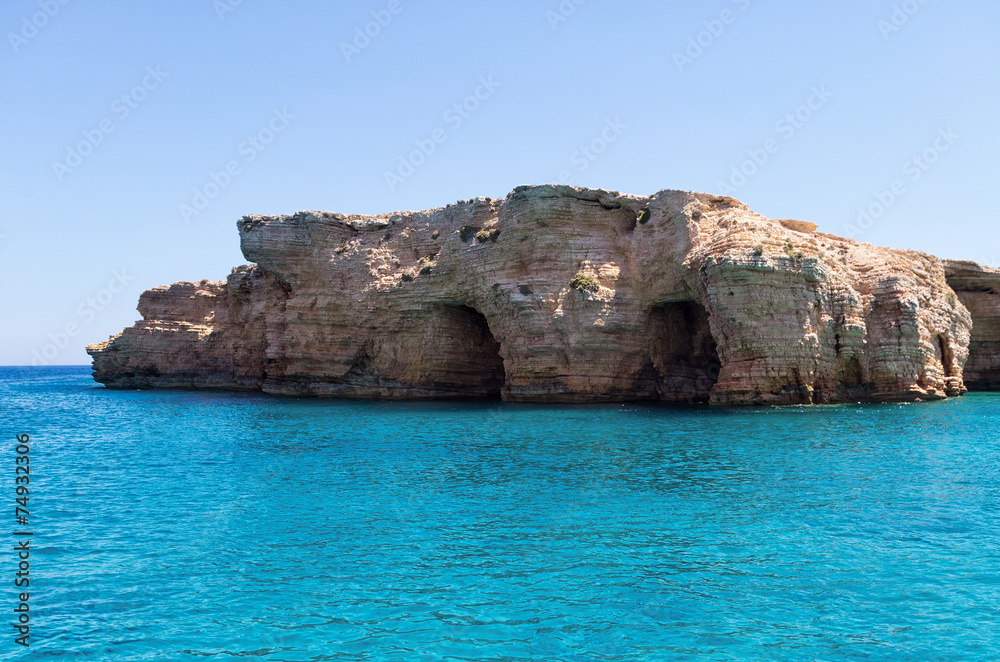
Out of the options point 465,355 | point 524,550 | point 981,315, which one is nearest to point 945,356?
point 981,315

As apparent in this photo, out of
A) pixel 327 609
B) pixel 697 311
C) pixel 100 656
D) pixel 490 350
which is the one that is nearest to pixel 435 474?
pixel 327 609

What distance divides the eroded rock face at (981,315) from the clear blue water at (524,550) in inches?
970

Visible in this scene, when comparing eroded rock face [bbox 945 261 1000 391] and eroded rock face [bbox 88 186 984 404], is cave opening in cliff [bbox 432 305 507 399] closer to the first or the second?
eroded rock face [bbox 88 186 984 404]

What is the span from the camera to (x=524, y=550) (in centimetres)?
1105

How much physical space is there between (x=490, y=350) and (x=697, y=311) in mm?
14310

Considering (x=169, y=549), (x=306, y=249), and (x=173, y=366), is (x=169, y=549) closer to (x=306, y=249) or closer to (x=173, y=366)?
(x=306, y=249)

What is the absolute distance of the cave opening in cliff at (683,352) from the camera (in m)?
38.1

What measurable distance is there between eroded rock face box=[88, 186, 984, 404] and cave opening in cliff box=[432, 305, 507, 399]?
10cm

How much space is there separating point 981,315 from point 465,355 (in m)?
33.4

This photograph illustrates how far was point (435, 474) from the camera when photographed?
58.1 feet

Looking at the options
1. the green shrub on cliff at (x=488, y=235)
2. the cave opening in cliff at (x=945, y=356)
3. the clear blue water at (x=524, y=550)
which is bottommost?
the clear blue water at (x=524, y=550)

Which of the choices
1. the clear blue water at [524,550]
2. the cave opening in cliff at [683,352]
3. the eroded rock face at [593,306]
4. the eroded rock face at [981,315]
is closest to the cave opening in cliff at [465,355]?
the eroded rock face at [593,306]

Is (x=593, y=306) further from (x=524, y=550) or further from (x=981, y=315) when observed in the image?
(x=981, y=315)

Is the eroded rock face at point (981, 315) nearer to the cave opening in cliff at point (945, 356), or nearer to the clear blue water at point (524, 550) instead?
the cave opening in cliff at point (945, 356)
